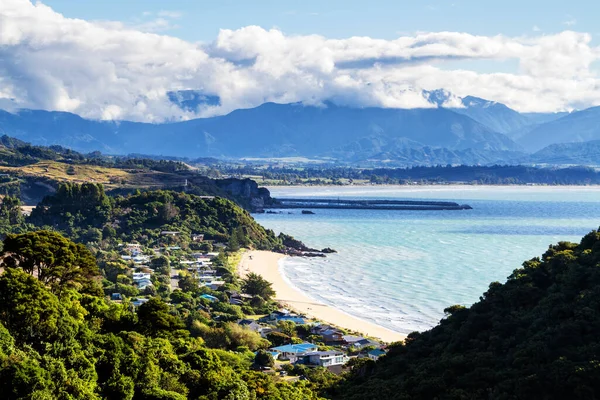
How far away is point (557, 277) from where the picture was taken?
28281 mm

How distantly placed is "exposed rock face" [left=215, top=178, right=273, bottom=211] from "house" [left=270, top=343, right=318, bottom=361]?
102 meters

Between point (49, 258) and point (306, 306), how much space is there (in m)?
23.7

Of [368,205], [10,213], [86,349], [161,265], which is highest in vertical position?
[86,349]

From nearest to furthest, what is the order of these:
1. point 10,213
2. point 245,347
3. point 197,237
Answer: point 245,347 → point 197,237 → point 10,213

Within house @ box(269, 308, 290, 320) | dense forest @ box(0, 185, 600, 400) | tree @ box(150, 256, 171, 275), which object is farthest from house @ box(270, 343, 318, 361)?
tree @ box(150, 256, 171, 275)

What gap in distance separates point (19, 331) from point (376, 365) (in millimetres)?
12221

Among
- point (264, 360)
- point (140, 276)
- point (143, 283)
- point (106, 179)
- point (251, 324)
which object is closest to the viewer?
point (264, 360)

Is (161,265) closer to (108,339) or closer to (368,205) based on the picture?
(108,339)

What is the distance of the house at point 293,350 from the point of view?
33562mm

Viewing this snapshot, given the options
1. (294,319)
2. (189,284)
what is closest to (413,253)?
(189,284)

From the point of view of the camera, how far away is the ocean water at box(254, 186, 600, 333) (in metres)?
49.8

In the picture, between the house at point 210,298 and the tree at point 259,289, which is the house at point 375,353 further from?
the tree at point 259,289

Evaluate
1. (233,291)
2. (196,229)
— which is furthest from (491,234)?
(233,291)

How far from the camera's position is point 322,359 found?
32.6m
